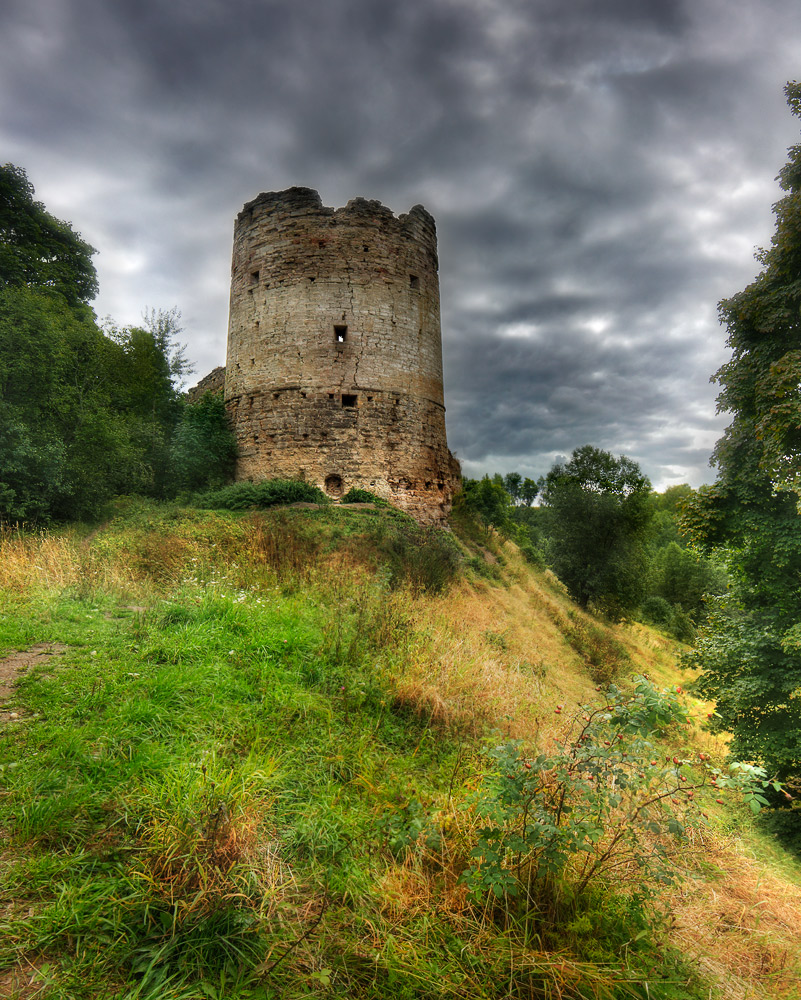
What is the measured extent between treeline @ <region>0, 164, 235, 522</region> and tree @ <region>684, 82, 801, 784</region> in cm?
1353

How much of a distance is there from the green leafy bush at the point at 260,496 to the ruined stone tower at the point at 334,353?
95 centimetres

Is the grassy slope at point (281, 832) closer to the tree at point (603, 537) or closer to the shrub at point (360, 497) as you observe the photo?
the shrub at point (360, 497)

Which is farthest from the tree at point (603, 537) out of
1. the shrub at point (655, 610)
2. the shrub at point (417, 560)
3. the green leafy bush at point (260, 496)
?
the green leafy bush at point (260, 496)

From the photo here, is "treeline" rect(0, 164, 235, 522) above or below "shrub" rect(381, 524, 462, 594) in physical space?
above

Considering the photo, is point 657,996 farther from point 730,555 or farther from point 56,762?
point 730,555

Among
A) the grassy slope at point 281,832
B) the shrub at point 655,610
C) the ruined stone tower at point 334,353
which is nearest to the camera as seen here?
the grassy slope at point 281,832

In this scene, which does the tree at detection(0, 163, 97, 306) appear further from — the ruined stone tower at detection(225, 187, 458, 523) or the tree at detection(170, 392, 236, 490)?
the ruined stone tower at detection(225, 187, 458, 523)

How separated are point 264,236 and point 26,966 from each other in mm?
17951

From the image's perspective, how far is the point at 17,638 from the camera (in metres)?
3.99

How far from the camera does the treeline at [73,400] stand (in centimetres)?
1057

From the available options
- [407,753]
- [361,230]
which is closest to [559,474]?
[361,230]

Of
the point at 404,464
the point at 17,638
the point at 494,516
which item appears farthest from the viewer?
the point at 494,516

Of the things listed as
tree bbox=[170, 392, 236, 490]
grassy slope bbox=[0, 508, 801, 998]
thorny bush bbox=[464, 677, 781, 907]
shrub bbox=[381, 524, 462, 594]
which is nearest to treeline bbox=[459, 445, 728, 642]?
shrub bbox=[381, 524, 462, 594]

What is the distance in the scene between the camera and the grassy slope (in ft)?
5.83
